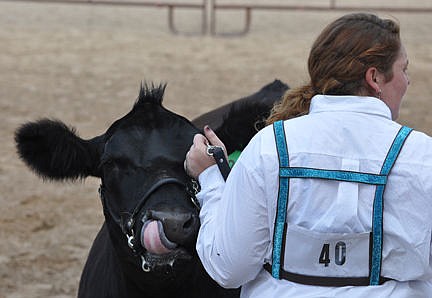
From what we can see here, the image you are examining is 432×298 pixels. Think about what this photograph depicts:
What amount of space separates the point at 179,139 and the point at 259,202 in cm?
93

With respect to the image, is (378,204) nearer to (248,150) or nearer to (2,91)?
(248,150)

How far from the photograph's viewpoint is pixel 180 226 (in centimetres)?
262

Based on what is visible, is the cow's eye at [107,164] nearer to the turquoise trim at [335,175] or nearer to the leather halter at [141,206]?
the leather halter at [141,206]

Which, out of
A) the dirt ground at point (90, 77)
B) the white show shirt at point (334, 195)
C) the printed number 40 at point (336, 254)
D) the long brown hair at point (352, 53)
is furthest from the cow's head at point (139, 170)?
the dirt ground at point (90, 77)

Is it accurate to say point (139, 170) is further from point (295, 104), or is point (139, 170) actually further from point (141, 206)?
point (295, 104)

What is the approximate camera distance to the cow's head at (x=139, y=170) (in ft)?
8.84

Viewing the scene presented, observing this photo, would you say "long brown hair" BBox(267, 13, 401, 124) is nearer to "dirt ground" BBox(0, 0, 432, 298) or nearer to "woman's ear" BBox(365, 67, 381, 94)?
"woman's ear" BBox(365, 67, 381, 94)

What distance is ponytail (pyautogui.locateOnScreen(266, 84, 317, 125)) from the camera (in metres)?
2.51

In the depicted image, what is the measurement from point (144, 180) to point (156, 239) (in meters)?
0.34

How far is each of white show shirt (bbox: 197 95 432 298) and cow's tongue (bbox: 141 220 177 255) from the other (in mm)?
353

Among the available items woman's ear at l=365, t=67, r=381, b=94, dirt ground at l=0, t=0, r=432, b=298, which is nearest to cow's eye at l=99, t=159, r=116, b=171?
woman's ear at l=365, t=67, r=381, b=94

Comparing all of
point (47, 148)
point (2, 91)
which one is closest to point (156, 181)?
point (47, 148)

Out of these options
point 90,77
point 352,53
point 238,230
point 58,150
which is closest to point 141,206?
point 58,150

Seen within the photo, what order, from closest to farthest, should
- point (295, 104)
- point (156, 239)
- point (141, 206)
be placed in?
1. point (295, 104)
2. point (156, 239)
3. point (141, 206)
